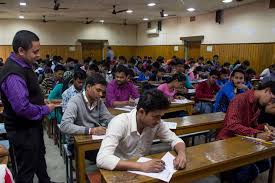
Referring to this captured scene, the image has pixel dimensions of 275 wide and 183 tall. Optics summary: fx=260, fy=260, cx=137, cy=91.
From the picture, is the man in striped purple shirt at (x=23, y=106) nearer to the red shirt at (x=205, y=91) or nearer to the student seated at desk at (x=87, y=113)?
the student seated at desk at (x=87, y=113)

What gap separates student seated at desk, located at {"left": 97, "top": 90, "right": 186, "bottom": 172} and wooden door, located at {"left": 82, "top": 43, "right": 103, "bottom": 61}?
1581 centimetres

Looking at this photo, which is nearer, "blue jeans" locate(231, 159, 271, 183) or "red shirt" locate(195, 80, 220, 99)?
"blue jeans" locate(231, 159, 271, 183)

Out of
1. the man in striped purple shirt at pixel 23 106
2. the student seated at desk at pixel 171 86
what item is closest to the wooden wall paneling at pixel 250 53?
the student seated at desk at pixel 171 86

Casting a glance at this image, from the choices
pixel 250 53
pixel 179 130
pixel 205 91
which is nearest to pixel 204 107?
pixel 205 91

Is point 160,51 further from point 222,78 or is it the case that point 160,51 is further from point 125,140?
point 125,140

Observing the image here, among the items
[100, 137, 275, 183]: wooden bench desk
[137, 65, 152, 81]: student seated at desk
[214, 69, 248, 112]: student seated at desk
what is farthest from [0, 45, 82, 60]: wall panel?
[100, 137, 275, 183]: wooden bench desk

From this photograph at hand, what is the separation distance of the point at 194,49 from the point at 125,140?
1227cm

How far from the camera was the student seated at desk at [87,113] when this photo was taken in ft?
8.33

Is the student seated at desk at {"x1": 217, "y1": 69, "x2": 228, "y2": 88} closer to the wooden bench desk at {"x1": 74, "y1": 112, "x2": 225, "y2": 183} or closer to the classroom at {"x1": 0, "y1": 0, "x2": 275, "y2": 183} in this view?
the classroom at {"x1": 0, "y1": 0, "x2": 275, "y2": 183}

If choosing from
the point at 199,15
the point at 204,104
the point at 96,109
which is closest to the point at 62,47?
the point at 199,15

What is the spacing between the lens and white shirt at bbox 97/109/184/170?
5.67ft

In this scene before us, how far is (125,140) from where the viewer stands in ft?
6.34

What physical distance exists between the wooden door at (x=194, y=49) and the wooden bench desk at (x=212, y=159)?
11299 mm

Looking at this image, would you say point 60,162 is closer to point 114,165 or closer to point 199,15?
point 114,165
